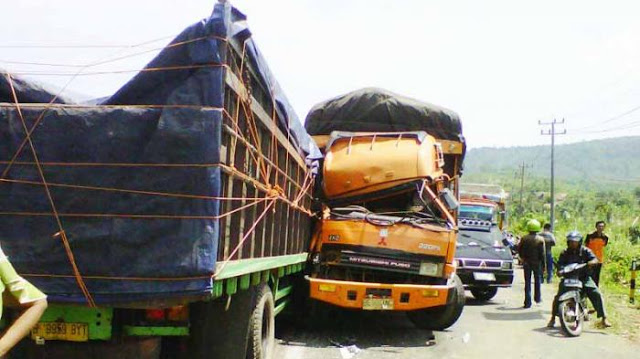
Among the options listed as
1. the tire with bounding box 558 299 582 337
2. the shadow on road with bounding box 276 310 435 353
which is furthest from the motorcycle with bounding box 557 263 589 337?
the shadow on road with bounding box 276 310 435 353

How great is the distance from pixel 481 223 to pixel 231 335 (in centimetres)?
1043

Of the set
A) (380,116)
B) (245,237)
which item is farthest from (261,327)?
(380,116)

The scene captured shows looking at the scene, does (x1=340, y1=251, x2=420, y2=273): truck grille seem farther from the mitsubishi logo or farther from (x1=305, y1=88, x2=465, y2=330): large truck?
the mitsubishi logo

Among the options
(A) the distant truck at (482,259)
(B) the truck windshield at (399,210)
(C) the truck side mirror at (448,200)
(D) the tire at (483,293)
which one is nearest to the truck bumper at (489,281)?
(A) the distant truck at (482,259)

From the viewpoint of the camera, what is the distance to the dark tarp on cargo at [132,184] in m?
4.07

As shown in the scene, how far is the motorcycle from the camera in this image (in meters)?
9.67

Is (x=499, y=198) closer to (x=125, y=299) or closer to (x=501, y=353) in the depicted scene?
(x=501, y=353)

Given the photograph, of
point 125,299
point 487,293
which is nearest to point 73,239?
point 125,299

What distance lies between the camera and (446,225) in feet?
29.3

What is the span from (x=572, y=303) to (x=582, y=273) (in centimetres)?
63

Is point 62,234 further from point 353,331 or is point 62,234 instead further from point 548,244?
point 548,244

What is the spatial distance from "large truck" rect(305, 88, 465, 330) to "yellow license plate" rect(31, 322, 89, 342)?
4.33 meters

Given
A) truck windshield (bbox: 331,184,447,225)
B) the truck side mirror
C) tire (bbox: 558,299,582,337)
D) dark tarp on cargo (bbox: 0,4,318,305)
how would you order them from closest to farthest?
1. dark tarp on cargo (bbox: 0,4,318,305)
2. truck windshield (bbox: 331,184,447,225)
3. the truck side mirror
4. tire (bbox: 558,299,582,337)

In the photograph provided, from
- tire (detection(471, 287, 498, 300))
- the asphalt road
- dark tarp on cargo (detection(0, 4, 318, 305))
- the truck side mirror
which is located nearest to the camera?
dark tarp on cargo (detection(0, 4, 318, 305))
